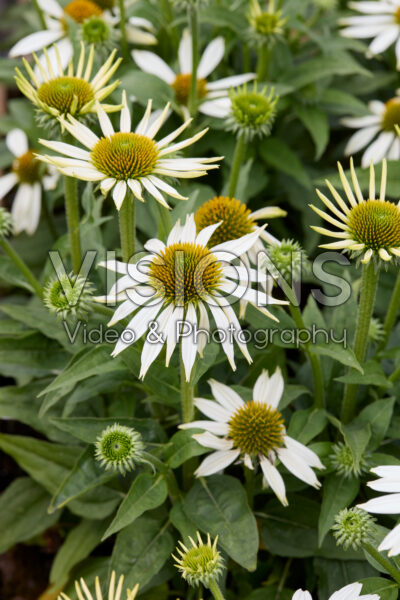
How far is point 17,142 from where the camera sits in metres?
1.69

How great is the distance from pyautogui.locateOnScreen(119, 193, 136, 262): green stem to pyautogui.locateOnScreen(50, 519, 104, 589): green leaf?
1.73ft

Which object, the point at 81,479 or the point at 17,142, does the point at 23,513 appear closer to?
the point at 81,479

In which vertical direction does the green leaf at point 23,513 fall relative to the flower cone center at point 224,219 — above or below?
below

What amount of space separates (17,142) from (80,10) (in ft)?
1.08

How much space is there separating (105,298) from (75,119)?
0.33m

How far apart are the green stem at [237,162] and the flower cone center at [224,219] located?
0.43ft

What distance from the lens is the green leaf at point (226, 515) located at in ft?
3.25

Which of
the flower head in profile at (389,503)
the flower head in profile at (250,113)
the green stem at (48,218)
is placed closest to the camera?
the flower head in profile at (389,503)

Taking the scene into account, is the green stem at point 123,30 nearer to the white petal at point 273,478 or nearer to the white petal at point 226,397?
A: the white petal at point 226,397

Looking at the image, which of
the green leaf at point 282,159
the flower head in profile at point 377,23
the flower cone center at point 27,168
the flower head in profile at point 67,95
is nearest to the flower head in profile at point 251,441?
the flower head in profile at point 67,95

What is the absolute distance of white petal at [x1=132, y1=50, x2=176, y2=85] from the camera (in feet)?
5.11

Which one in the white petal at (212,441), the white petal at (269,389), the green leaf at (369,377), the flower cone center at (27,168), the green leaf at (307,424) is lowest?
the white petal at (212,441)

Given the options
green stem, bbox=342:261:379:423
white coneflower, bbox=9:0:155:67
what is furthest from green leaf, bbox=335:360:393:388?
white coneflower, bbox=9:0:155:67

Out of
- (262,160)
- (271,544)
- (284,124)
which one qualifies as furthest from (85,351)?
(284,124)
